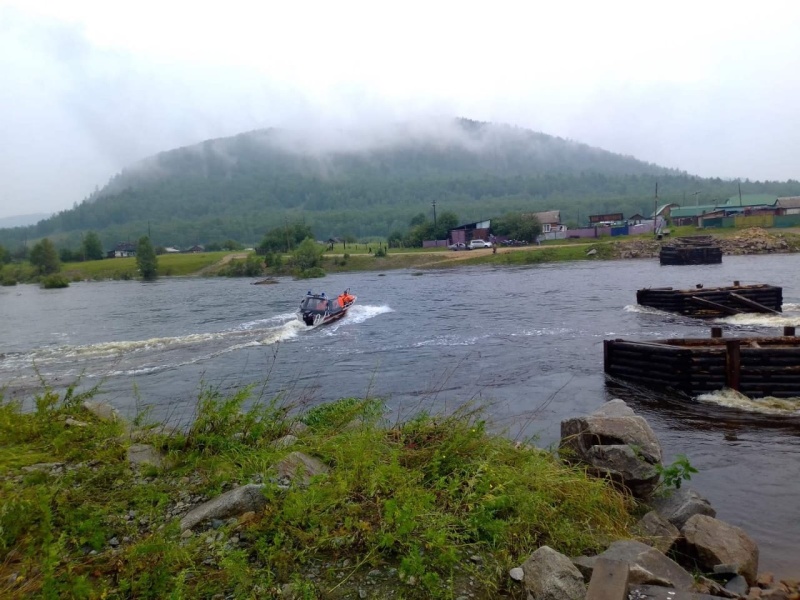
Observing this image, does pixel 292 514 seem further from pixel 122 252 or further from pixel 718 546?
pixel 122 252

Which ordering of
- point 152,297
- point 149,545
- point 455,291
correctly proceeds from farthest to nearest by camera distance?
point 152,297, point 455,291, point 149,545

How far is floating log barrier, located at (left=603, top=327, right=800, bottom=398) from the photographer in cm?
1448

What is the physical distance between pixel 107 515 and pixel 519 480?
448cm

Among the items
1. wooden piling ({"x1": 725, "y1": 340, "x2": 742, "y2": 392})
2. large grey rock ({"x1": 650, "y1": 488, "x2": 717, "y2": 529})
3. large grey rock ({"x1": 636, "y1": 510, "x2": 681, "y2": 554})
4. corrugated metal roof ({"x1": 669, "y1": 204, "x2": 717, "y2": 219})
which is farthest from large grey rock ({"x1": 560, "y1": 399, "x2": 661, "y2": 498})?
corrugated metal roof ({"x1": 669, "y1": 204, "x2": 717, "y2": 219})

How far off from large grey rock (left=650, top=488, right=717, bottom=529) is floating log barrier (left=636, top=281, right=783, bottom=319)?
23.6m

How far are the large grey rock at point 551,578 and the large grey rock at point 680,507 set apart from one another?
10.0 feet

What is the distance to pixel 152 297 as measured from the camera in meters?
60.8

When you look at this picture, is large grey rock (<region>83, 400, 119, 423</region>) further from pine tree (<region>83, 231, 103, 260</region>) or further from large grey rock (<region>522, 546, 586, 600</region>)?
pine tree (<region>83, 231, 103, 260</region>)

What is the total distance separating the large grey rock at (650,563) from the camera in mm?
5266

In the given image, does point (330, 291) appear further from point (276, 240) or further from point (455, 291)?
→ point (276, 240)

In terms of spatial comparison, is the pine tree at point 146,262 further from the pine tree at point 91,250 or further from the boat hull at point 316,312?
the boat hull at point 316,312

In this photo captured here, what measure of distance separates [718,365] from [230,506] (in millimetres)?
13918

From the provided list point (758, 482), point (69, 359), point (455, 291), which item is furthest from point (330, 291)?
point (758, 482)

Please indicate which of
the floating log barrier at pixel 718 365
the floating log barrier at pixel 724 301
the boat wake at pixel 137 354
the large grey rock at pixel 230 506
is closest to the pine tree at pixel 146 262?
the boat wake at pixel 137 354
